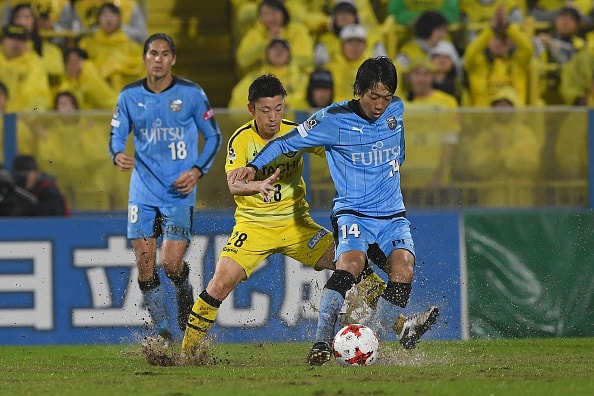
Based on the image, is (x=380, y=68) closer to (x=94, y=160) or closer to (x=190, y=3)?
(x=94, y=160)

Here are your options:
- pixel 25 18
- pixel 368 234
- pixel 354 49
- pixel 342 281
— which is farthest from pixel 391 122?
pixel 25 18

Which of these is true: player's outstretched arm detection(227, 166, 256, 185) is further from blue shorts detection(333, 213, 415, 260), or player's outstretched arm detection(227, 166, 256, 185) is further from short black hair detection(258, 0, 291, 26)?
short black hair detection(258, 0, 291, 26)

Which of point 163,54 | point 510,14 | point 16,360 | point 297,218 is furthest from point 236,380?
point 510,14

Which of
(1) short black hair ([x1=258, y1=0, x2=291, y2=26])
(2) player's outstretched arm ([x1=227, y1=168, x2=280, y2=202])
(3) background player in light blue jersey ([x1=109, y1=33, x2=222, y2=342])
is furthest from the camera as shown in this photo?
(1) short black hair ([x1=258, y1=0, x2=291, y2=26])

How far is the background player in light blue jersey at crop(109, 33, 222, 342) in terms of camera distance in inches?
393

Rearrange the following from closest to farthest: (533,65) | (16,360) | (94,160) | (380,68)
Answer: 1. (380,68)
2. (16,360)
3. (94,160)
4. (533,65)

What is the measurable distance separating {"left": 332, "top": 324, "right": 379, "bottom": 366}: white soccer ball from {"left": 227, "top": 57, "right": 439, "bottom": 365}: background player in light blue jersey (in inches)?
10.3

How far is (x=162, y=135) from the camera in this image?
10234 mm

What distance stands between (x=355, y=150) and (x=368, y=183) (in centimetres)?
24

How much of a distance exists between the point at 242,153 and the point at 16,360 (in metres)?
2.48

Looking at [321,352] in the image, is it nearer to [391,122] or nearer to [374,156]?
[374,156]

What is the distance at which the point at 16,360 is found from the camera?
31.4 ft

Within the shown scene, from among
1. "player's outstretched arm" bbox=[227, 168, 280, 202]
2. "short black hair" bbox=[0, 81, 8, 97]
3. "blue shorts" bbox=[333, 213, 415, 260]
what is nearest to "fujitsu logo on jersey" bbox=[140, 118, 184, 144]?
"player's outstretched arm" bbox=[227, 168, 280, 202]

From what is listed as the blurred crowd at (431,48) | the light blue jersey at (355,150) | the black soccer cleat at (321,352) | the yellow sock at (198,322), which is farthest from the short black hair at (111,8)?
the black soccer cleat at (321,352)
